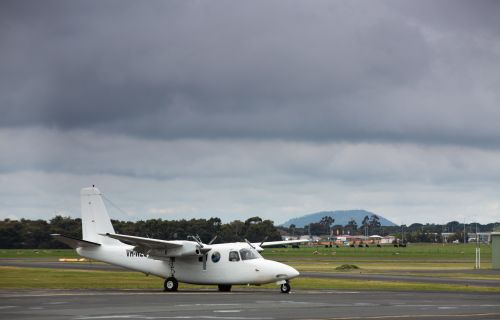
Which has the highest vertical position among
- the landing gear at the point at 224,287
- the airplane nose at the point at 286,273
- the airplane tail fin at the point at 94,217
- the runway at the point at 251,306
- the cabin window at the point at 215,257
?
the airplane tail fin at the point at 94,217

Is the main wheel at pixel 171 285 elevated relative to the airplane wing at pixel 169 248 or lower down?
lower down

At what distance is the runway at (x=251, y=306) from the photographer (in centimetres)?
3234

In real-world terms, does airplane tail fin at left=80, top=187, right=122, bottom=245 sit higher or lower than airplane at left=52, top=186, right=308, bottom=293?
higher

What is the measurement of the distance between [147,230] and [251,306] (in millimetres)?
107600

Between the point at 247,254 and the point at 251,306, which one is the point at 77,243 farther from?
the point at 251,306

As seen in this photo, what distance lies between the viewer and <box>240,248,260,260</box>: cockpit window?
5259cm

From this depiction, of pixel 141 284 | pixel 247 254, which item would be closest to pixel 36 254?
pixel 141 284

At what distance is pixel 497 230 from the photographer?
8975cm

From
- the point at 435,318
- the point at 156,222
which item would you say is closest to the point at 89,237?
the point at 435,318

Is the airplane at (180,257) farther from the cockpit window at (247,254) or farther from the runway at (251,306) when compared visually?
the runway at (251,306)

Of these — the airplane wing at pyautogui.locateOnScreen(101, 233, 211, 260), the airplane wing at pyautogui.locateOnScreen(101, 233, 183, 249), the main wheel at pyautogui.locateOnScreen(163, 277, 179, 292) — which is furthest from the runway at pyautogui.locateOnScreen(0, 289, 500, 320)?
the main wheel at pyautogui.locateOnScreen(163, 277, 179, 292)

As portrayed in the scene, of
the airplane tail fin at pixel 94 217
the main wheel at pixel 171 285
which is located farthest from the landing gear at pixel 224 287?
the airplane tail fin at pixel 94 217

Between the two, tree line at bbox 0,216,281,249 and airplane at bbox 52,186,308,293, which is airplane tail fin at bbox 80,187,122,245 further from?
tree line at bbox 0,216,281,249

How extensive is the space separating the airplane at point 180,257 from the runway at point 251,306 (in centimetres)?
467
